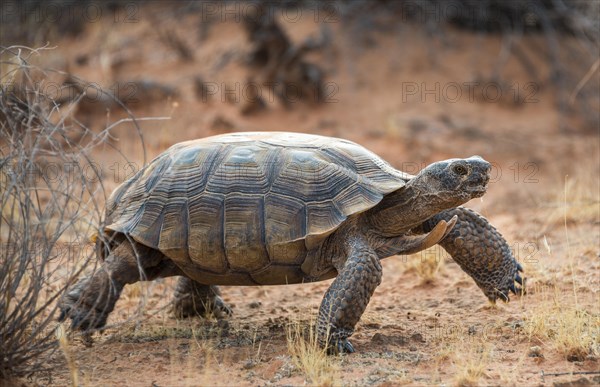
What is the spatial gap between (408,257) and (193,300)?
7.00 feet

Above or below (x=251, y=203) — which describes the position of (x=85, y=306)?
below

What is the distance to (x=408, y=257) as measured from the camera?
272 inches

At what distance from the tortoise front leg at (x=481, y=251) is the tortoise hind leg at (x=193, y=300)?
5.77 feet

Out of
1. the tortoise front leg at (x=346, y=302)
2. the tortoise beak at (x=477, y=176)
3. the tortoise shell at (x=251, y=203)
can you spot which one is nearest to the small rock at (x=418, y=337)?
the tortoise front leg at (x=346, y=302)

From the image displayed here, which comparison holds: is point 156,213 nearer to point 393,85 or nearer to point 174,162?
point 174,162

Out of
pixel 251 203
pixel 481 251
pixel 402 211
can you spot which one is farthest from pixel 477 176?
pixel 251 203

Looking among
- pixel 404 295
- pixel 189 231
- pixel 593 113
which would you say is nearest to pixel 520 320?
pixel 404 295

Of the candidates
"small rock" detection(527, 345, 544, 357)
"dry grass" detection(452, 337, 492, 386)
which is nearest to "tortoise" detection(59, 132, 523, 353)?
"dry grass" detection(452, 337, 492, 386)

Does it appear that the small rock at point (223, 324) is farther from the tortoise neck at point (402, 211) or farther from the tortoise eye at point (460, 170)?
the tortoise eye at point (460, 170)

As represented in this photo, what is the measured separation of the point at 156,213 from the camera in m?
5.02

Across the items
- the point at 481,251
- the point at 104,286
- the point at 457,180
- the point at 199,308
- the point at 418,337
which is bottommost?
the point at 199,308

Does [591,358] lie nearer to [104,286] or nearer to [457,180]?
[457,180]

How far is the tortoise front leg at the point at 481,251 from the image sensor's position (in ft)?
17.0

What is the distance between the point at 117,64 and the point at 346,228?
10830 millimetres
